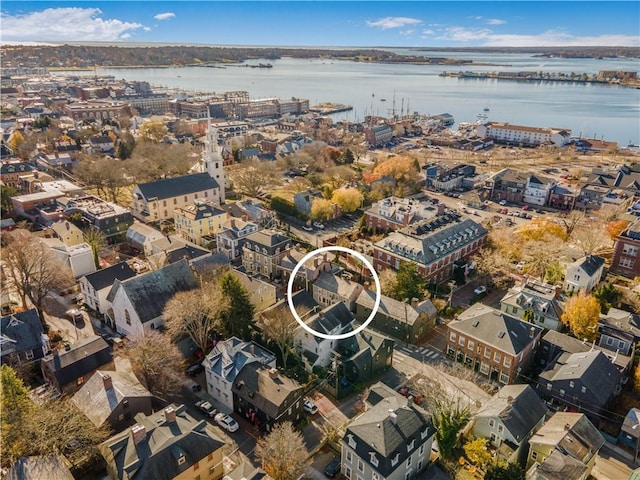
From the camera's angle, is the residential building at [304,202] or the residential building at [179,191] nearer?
the residential building at [179,191]

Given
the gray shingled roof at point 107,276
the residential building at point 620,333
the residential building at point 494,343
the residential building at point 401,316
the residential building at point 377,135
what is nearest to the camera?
the residential building at point 494,343

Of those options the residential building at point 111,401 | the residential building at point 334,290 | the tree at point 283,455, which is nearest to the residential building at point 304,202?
the residential building at point 334,290

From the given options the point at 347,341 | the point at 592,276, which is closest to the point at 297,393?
the point at 347,341

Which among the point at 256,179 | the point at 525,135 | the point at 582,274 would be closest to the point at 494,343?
the point at 582,274

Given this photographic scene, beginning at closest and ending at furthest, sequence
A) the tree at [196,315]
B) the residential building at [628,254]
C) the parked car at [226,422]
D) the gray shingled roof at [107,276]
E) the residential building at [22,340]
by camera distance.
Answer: the parked car at [226,422]
the residential building at [22,340]
the tree at [196,315]
the gray shingled roof at [107,276]
the residential building at [628,254]

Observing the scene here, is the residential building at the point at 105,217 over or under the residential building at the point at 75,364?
over

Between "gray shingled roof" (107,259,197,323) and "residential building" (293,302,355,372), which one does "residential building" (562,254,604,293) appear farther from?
"gray shingled roof" (107,259,197,323)

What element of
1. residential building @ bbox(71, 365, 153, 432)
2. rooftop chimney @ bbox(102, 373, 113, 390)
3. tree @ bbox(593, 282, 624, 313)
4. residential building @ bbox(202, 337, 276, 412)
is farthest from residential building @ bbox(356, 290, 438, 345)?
rooftop chimney @ bbox(102, 373, 113, 390)

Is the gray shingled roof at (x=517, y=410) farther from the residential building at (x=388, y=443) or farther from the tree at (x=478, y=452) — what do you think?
the residential building at (x=388, y=443)
